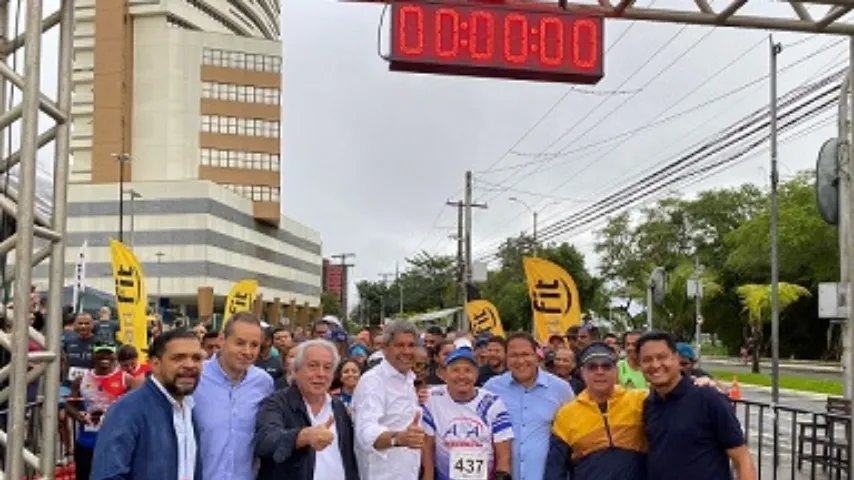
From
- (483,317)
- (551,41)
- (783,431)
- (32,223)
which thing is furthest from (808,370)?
(32,223)

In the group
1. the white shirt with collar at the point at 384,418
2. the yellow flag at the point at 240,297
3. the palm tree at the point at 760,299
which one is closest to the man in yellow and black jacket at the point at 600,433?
the white shirt with collar at the point at 384,418

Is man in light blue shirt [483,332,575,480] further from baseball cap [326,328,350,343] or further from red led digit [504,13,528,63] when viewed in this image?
baseball cap [326,328,350,343]

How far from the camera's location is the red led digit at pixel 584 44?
7.28m

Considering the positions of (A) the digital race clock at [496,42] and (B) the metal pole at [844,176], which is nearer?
(A) the digital race clock at [496,42]

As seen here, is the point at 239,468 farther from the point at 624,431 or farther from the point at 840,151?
the point at 840,151

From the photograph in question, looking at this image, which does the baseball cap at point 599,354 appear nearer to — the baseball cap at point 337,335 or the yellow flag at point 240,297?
the baseball cap at point 337,335

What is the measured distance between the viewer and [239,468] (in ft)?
15.4

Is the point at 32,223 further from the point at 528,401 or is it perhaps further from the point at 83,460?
the point at 83,460

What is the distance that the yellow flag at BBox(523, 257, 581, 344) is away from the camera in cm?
1493

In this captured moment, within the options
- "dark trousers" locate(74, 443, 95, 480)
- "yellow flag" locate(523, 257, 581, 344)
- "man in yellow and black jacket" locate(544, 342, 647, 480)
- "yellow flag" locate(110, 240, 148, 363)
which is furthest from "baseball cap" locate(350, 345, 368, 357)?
"yellow flag" locate(523, 257, 581, 344)

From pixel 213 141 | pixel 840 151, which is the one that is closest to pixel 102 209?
pixel 213 141

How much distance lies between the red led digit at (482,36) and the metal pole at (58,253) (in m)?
3.26

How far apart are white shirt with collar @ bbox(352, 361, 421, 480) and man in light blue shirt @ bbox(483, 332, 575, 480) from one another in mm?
643

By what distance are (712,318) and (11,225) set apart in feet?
210
